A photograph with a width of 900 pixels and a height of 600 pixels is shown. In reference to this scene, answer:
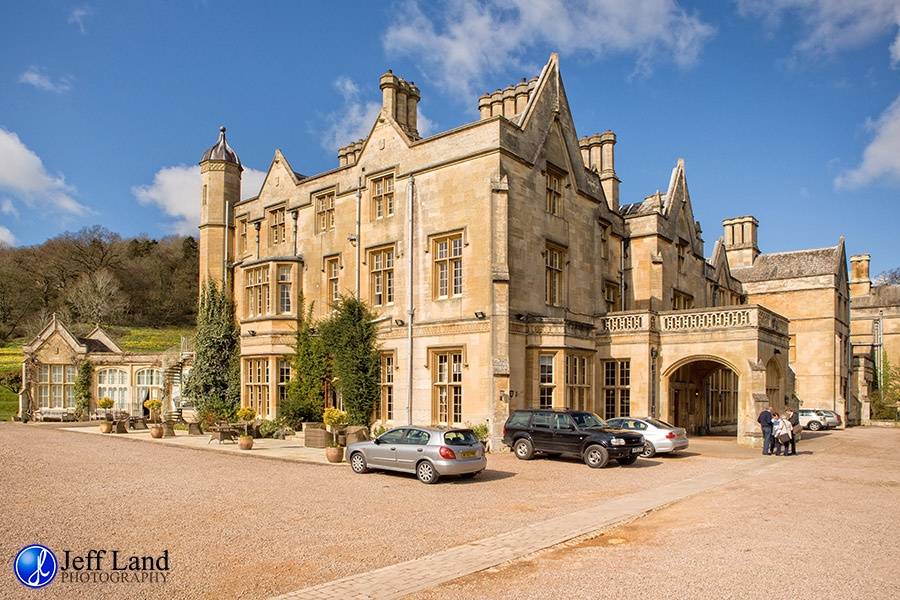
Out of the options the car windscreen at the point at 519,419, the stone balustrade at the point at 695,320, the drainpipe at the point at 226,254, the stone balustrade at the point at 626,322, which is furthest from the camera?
the drainpipe at the point at 226,254

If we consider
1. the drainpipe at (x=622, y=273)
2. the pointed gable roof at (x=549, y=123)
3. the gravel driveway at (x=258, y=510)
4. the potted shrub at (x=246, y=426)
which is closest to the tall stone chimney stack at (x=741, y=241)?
the drainpipe at (x=622, y=273)

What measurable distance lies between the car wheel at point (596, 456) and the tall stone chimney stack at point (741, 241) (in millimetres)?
37223

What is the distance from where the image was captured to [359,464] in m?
18.4

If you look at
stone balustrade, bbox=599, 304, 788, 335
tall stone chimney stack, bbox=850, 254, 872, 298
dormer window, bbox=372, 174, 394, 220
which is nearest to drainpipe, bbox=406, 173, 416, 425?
dormer window, bbox=372, 174, 394, 220

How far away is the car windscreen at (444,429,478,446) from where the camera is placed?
1673 centimetres

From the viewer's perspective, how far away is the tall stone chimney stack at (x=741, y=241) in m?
52.2

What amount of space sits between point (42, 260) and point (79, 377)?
47208mm

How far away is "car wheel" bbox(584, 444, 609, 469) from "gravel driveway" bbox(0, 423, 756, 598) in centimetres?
40

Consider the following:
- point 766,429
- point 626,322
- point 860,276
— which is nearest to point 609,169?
point 626,322

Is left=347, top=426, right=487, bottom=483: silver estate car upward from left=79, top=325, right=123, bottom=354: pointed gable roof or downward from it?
downward

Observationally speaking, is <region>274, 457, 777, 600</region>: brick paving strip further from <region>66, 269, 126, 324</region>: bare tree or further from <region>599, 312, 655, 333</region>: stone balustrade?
<region>66, 269, 126, 324</region>: bare tree

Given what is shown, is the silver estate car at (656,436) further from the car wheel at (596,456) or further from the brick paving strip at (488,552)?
the brick paving strip at (488,552)

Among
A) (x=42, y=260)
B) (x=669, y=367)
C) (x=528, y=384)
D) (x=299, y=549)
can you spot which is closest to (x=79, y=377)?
(x=528, y=384)

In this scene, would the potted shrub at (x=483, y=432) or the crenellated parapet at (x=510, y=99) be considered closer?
the potted shrub at (x=483, y=432)
